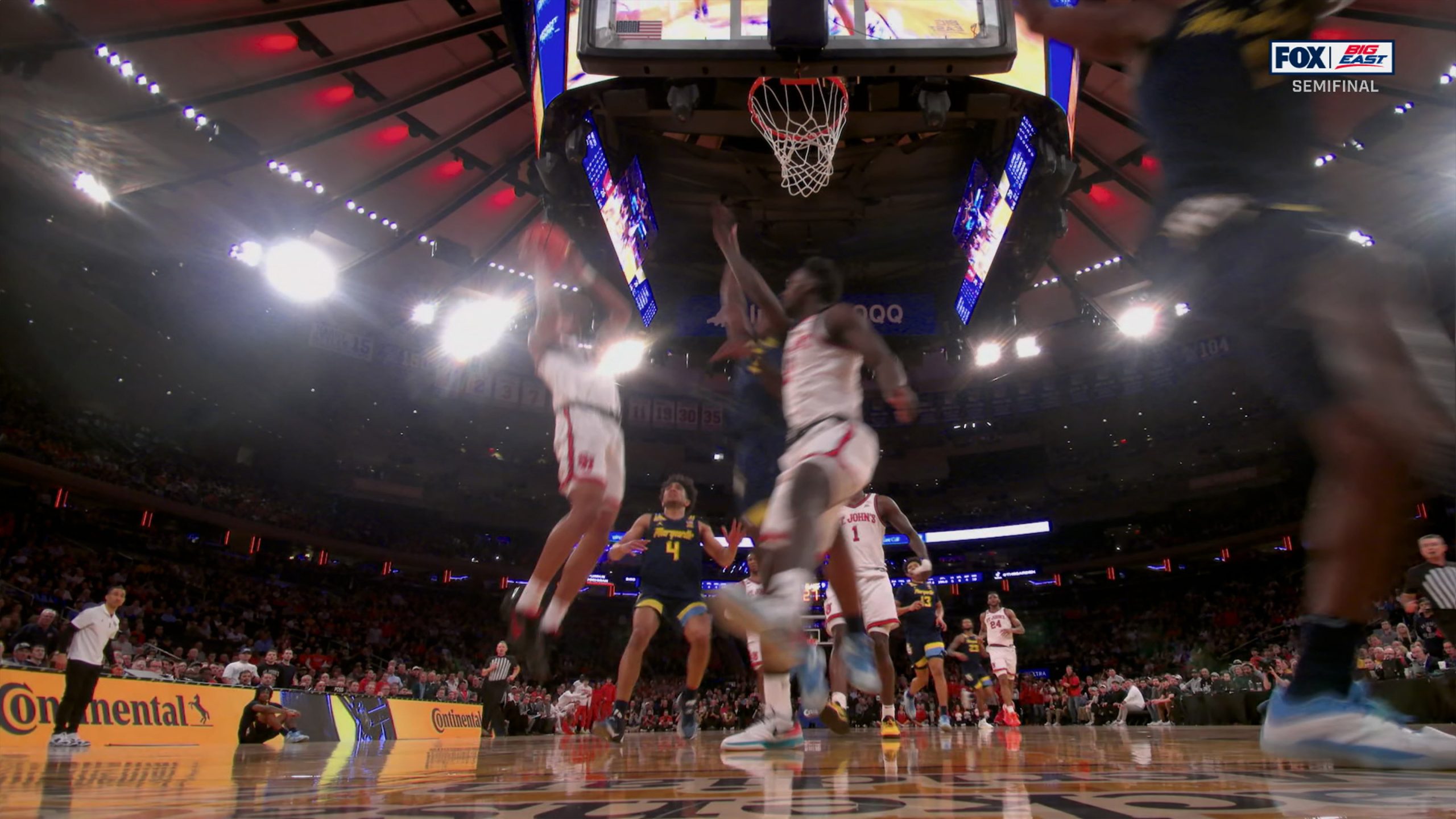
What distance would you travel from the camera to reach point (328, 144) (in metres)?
12.6

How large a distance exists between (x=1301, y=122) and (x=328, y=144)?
43.9 ft

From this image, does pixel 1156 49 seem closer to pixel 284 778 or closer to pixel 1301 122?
pixel 1301 122

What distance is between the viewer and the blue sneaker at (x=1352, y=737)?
6.31 feet

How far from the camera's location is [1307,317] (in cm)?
214

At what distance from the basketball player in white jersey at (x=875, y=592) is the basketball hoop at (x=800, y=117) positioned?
3559mm

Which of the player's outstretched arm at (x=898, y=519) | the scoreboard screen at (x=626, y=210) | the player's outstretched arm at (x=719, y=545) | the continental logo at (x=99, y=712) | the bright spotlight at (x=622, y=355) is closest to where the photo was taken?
the bright spotlight at (x=622, y=355)

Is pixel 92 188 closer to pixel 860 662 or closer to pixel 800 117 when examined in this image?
pixel 800 117

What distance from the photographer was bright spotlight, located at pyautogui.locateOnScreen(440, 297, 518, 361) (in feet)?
69.7

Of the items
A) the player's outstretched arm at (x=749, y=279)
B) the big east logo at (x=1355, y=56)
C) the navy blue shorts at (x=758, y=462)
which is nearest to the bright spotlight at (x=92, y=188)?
the navy blue shorts at (x=758, y=462)

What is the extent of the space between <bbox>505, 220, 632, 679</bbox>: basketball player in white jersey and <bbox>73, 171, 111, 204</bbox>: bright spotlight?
48.5 ft

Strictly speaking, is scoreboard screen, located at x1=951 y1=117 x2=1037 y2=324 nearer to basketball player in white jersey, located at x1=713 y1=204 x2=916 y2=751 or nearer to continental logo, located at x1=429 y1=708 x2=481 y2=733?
basketball player in white jersey, located at x1=713 y1=204 x2=916 y2=751

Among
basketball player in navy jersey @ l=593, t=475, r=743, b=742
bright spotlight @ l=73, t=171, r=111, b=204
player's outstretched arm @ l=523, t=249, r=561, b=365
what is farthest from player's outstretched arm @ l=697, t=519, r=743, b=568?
bright spotlight @ l=73, t=171, r=111, b=204

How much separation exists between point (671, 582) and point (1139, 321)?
791 inches

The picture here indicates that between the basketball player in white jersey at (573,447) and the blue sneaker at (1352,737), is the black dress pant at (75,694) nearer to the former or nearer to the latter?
the basketball player in white jersey at (573,447)
